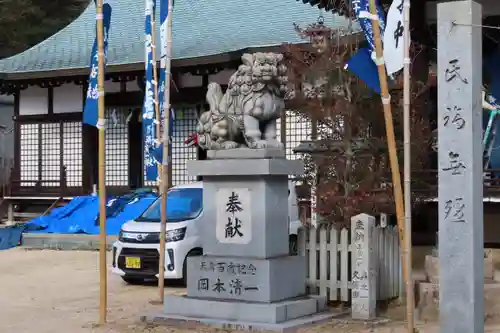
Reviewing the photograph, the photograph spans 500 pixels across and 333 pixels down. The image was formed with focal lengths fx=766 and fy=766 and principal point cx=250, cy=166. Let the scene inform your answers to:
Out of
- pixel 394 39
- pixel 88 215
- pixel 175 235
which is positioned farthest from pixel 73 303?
pixel 88 215

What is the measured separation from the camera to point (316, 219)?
40.2 feet

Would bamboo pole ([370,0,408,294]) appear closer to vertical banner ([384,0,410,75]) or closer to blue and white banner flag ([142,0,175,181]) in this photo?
vertical banner ([384,0,410,75])

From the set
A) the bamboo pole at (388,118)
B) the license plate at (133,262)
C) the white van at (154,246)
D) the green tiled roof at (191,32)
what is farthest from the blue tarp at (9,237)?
the bamboo pole at (388,118)

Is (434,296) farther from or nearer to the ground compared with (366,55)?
nearer to the ground

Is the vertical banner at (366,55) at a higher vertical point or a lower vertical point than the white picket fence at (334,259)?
higher

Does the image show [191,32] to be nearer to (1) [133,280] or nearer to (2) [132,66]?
(2) [132,66]

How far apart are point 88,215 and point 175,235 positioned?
802 cm

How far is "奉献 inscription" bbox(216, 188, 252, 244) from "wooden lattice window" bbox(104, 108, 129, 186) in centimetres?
1349

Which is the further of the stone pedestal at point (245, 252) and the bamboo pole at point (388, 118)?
the stone pedestal at point (245, 252)

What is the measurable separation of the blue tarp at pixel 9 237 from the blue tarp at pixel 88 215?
0.46 m

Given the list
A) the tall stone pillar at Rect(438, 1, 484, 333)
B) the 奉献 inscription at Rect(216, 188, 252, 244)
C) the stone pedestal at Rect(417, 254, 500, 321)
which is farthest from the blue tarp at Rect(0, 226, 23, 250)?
the tall stone pillar at Rect(438, 1, 484, 333)

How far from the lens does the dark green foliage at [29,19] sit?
31938 millimetres

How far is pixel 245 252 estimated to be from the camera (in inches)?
347

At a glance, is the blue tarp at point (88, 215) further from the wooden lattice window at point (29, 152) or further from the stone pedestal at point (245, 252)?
the stone pedestal at point (245, 252)
